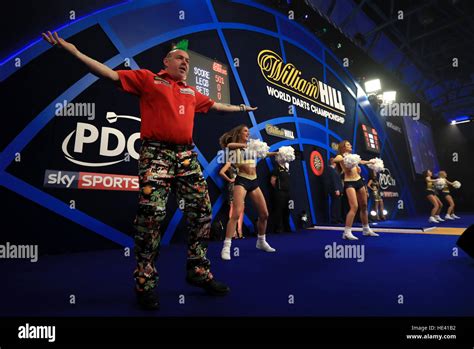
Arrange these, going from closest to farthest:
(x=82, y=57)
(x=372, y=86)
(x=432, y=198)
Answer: (x=82, y=57), (x=432, y=198), (x=372, y=86)

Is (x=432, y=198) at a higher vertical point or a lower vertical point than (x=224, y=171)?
lower

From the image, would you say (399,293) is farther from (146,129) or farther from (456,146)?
(456,146)

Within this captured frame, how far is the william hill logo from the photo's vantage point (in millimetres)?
7250

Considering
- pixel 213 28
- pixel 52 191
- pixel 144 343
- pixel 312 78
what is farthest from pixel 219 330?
pixel 312 78

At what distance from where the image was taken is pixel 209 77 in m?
5.78

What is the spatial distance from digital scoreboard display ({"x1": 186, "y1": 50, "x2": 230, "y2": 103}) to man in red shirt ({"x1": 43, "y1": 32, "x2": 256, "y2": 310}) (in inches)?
136

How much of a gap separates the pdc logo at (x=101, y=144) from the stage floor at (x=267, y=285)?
141 cm

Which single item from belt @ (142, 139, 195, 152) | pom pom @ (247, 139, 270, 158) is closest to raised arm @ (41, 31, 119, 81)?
belt @ (142, 139, 195, 152)

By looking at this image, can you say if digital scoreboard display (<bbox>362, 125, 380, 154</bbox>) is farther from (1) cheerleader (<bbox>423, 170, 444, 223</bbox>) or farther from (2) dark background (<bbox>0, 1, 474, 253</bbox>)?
(2) dark background (<bbox>0, 1, 474, 253</bbox>)

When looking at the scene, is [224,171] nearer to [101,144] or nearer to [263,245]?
[263,245]

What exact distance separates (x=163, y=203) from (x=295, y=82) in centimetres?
Result: 717

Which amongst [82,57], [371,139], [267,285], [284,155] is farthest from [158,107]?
[371,139]

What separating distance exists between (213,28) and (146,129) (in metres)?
4.94

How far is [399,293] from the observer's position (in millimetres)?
2074
